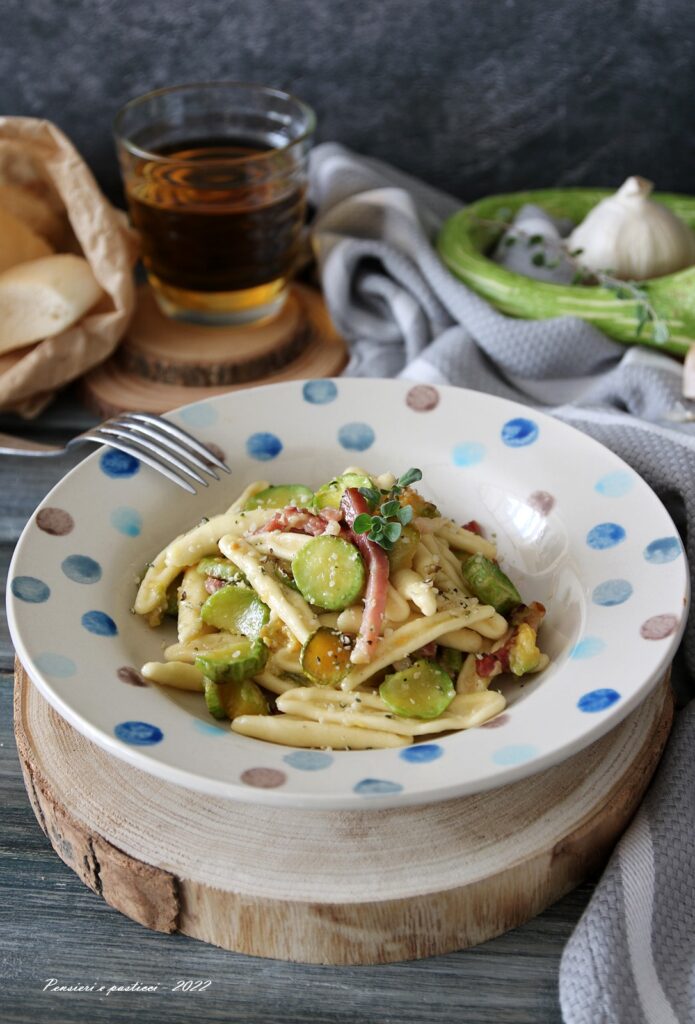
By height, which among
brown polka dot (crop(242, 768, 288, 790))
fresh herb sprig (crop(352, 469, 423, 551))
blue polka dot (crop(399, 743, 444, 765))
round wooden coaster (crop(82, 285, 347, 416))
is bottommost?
round wooden coaster (crop(82, 285, 347, 416))

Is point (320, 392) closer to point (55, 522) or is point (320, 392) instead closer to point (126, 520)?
point (126, 520)

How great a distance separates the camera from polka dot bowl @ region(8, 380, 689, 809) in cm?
179

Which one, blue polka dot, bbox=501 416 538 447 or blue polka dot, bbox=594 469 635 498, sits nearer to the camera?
blue polka dot, bbox=594 469 635 498

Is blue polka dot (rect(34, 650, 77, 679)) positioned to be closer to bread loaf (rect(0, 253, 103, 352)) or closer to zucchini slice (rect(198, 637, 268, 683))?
zucchini slice (rect(198, 637, 268, 683))

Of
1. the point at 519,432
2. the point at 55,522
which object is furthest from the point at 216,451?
the point at 519,432

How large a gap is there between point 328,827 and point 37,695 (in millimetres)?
654

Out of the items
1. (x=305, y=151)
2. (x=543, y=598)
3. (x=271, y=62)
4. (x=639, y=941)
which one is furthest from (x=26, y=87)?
(x=639, y=941)

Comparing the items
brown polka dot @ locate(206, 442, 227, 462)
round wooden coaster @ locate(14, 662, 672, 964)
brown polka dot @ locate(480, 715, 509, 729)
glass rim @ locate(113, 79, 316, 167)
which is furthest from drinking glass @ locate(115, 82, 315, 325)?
brown polka dot @ locate(480, 715, 509, 729)

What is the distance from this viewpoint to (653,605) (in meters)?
2.07

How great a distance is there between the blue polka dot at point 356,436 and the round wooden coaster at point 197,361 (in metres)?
0.68

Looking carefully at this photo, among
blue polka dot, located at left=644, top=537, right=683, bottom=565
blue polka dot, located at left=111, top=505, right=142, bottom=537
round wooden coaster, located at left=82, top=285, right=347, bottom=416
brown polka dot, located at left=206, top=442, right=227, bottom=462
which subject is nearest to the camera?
blue polka dot, located at left=644, top=537, right=683, bottom=565

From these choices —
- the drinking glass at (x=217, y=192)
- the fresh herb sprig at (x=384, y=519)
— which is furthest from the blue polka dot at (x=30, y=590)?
the drinking glass at (x=217, y=192)

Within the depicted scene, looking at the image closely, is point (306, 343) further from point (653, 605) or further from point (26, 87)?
point (653, 605)

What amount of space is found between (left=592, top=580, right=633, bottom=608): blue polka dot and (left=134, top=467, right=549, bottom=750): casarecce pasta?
0.12 meters
